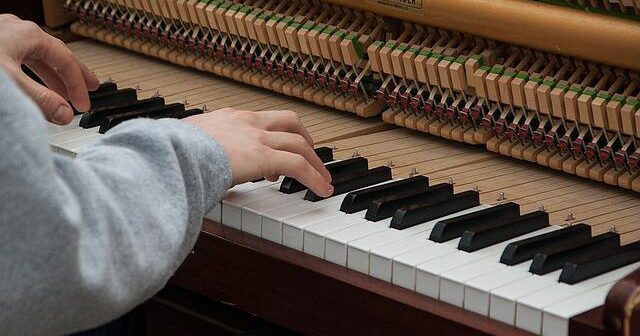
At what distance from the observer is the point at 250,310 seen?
2193 millimetres

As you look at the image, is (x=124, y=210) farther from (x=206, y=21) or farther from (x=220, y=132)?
(x=206, y=21)

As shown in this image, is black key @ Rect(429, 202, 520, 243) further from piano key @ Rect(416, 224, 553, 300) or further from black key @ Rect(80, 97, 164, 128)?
black key @ Rect(80, 97, 164, 128)

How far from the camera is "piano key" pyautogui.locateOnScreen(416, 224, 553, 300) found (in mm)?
1872

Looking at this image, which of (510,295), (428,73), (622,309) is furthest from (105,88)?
(622,309)

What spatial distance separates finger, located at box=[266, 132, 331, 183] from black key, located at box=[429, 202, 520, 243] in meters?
0.26

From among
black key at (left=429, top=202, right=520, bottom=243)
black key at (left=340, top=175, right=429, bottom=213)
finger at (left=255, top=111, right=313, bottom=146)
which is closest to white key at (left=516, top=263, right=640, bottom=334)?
black key at (left=429, top=202, right=520, bottom=243)

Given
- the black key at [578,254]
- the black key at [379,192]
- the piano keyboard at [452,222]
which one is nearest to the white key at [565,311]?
the piano keyboard at [452,222]

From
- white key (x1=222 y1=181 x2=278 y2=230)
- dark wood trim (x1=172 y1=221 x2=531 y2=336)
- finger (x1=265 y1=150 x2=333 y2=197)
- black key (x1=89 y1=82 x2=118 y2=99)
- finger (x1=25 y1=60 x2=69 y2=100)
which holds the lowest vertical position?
dark wood trim (x1=172 y1=221 x2=531 y2=336)

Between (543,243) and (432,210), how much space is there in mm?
224

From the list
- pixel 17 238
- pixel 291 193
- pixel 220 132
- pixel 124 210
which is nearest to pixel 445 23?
pixel 291 193

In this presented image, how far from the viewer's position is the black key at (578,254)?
1.91 meters

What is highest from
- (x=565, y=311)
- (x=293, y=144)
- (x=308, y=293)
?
(x=293, y=144)

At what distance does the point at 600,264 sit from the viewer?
191cm

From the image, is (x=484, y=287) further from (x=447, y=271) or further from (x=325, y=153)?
(x=325, y=153)
